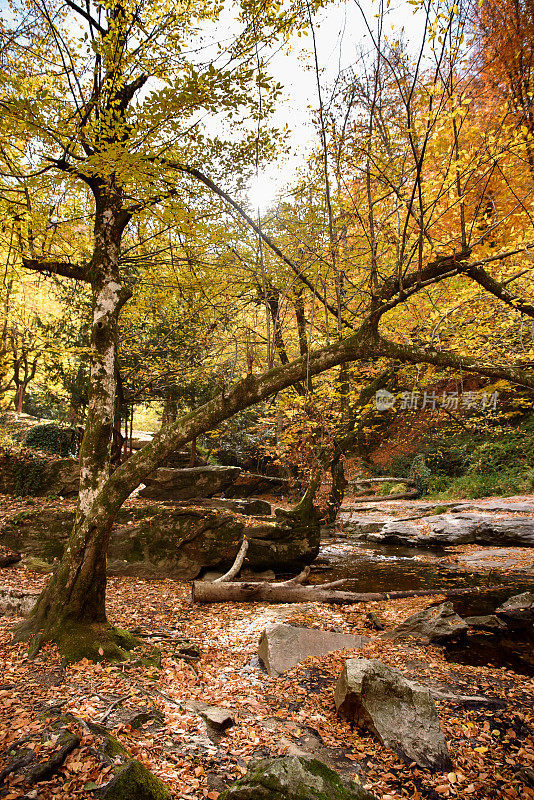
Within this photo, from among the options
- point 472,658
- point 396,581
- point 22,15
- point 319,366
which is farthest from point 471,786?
point 22,15

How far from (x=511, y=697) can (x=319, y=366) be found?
3.94 meters

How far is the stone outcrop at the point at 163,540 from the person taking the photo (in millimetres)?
8195

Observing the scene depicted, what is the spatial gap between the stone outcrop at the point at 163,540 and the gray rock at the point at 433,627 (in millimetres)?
3543

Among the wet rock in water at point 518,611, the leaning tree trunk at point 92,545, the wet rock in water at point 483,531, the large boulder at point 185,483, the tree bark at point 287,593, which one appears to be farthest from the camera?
the large boulder at point 185,483

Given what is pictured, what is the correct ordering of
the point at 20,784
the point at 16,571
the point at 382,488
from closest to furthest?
1. the point at 20,784
2. the point at 16,571
3. the point at 382,488

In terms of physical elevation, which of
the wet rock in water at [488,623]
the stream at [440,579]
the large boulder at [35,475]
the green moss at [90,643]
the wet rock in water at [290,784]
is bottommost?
the stream at [440,579]

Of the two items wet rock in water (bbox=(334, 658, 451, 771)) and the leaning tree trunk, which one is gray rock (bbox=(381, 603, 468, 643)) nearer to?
wet rock in water (bbox=(334, 658, 451, 771))

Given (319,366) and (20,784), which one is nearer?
(20,784)

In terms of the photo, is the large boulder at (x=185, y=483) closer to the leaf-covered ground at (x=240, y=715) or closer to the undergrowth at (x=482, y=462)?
the leaf-covered ground at (x=240, y=715)

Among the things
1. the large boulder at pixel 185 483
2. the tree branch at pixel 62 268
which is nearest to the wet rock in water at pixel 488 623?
the tree branch at pixel 62 268

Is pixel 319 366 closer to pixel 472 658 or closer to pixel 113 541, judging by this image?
pixel 472 658

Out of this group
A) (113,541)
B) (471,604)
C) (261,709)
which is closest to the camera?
(261,709)

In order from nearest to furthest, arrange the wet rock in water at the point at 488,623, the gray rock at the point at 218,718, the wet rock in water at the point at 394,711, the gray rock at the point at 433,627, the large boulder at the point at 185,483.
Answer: the wet rock in water at the point at 394,711, the gray rock at the point at 218,718, the gray rock at the point at 433,627, the wet rock in water at the point at 488,623, the large boulder at the point at 185,483

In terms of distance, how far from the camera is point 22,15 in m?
5.25
